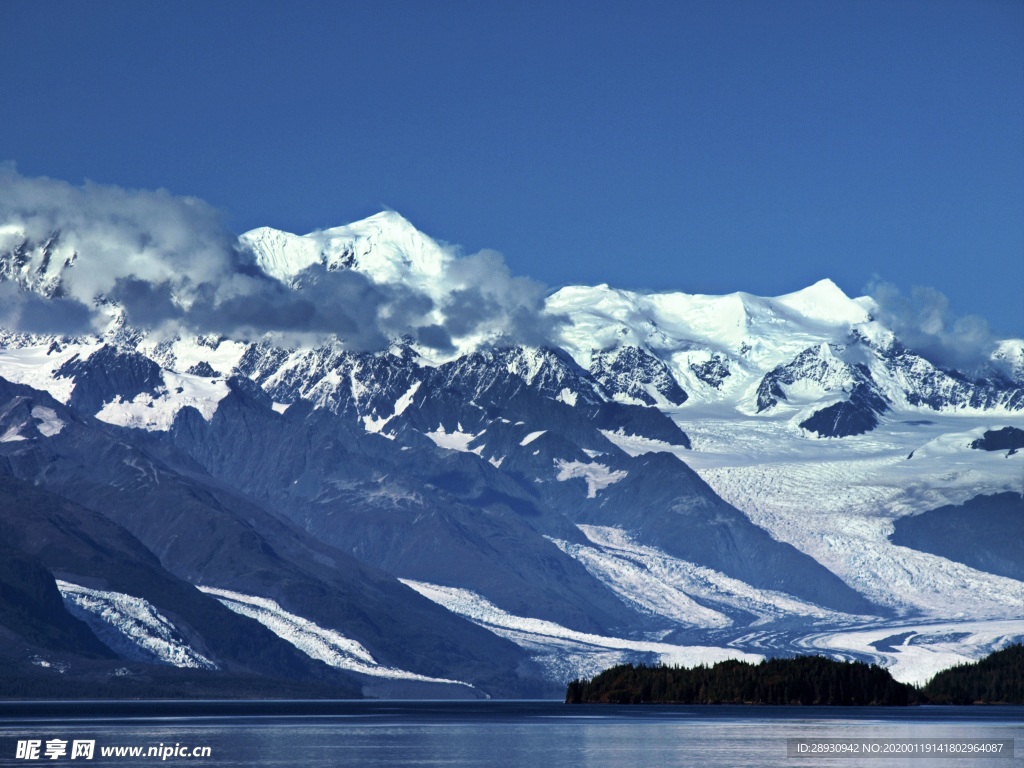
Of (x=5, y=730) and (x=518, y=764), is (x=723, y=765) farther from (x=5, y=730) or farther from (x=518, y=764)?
(x=5, y=730)

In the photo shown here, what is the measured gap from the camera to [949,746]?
154 metres

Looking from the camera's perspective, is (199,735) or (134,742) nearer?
(134,742)

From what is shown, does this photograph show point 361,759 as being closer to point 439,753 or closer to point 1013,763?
point 439,753

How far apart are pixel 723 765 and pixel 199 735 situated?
7351 centimetres

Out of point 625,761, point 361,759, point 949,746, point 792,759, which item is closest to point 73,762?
point 361,759

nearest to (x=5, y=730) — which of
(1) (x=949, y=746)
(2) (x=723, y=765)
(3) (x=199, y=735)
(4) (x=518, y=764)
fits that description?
(3) (x=199, y=735)

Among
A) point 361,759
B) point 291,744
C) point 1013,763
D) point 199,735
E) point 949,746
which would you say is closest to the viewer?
point 1013,763

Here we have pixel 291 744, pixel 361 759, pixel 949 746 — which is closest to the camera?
pixel 361 759

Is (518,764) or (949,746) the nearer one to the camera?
(518,764)

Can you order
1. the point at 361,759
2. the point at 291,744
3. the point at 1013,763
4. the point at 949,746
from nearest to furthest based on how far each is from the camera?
the point at 1013,763 < the point at 361,759 < the point at 949,746 < the point at 291,744

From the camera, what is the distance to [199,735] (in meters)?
183

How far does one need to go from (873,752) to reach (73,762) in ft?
229

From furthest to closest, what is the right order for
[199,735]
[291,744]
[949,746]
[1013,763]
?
[199,735] → [291,744] → [949,746] → [1013,763]

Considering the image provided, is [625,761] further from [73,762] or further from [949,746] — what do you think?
[73,762]
